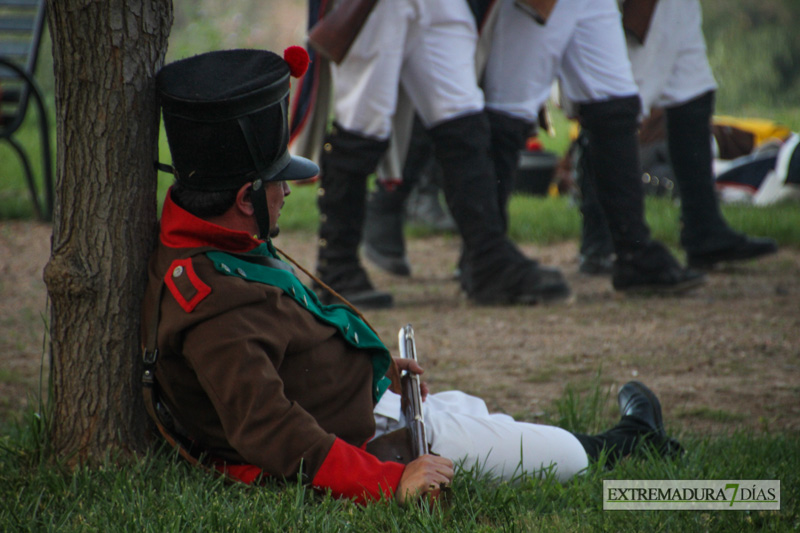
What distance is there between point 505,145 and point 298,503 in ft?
8.29

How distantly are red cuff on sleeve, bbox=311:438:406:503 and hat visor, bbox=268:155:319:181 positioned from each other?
→ 0.55 metres

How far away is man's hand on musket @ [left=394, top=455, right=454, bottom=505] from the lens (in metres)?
1.75

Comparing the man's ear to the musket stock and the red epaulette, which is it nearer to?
the red epaulette

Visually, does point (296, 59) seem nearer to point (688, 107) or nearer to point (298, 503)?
point (298, 503)

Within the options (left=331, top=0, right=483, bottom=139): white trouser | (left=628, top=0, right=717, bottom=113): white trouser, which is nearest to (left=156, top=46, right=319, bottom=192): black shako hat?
(left=331, top=0, right=483, bottom=139): white trouser

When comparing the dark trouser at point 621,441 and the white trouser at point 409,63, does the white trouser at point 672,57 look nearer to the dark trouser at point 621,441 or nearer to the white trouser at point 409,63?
the white trouser at point 409,63

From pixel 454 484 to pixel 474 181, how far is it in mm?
1955

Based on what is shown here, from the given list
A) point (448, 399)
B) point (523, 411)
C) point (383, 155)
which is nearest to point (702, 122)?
point (383, 155)

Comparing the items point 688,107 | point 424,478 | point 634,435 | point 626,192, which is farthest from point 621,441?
point 688,107

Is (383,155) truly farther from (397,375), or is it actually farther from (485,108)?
(397,375)

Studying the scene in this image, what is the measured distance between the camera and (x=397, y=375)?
6.86 ft

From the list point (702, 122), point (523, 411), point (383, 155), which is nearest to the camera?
point (523, 411)

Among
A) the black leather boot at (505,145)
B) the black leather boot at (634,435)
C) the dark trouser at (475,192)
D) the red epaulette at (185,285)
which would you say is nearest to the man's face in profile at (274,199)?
the red epaulette at (185,285)

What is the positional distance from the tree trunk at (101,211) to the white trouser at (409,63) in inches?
64.4
